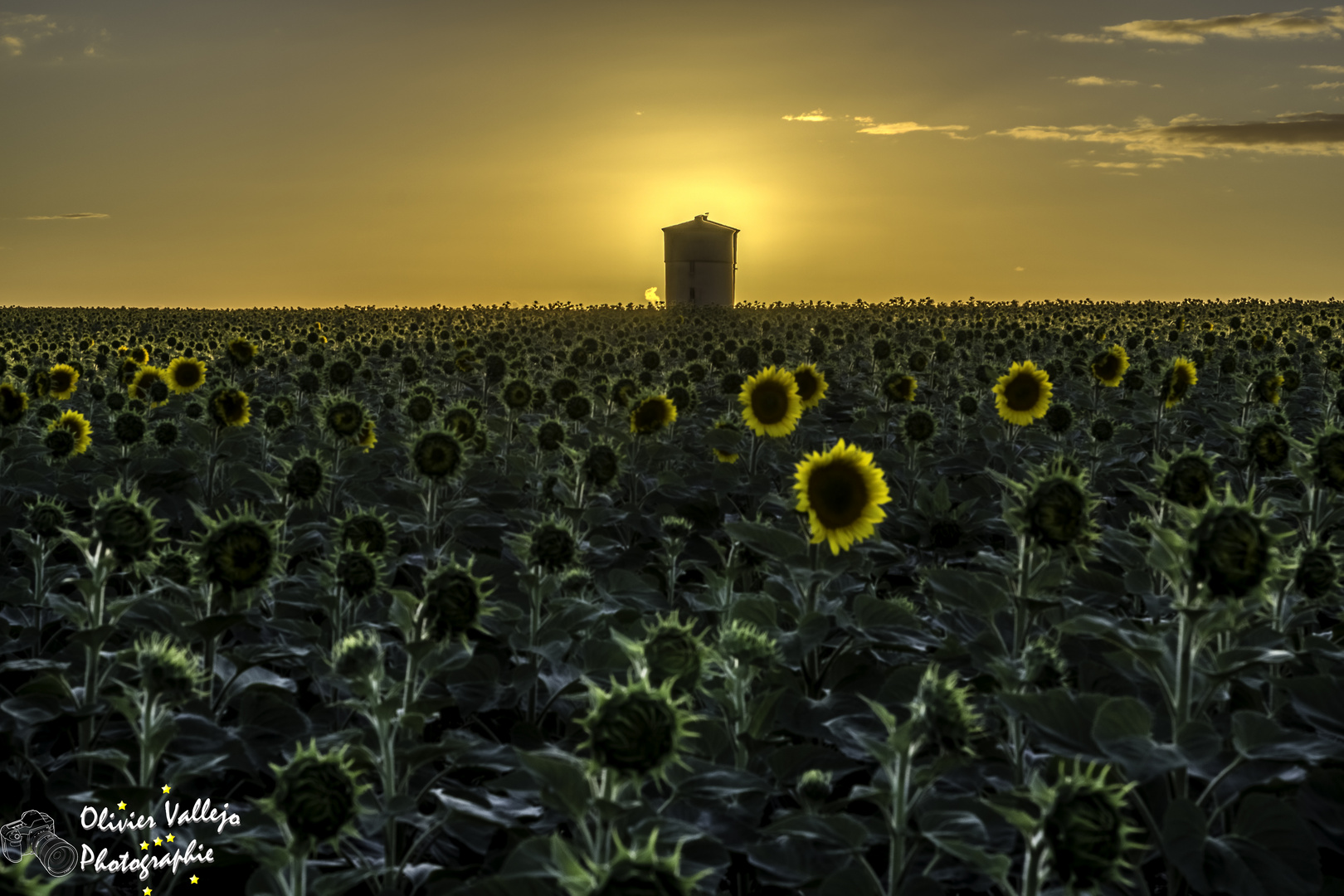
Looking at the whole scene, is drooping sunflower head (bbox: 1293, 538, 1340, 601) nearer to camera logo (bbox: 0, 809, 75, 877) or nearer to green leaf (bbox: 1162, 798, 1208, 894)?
green leaf (bbox: 1162, 798, 1208, 894)

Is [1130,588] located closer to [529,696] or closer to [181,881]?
[529,696]

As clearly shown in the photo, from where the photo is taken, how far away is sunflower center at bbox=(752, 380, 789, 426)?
9.96m

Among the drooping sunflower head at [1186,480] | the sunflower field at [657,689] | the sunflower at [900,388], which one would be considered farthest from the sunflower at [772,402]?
the drooping sunflower head at [1186,480]

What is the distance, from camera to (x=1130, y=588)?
5.48 meters

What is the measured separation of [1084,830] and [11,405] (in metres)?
10.8

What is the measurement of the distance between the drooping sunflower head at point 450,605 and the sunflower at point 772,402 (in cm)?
609

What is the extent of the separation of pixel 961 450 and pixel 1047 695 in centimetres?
931

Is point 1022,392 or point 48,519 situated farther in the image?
point 1022,392

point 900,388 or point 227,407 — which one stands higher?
point 900,388

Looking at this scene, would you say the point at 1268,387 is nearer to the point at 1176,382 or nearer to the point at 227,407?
the point at 1176,382

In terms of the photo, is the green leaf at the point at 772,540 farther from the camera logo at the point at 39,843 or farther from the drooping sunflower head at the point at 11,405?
the drooping sunflower head at the point at 11,405

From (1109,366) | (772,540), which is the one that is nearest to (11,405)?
(772,540)

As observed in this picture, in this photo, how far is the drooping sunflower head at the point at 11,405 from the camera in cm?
1006

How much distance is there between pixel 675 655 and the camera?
3.60 meters
